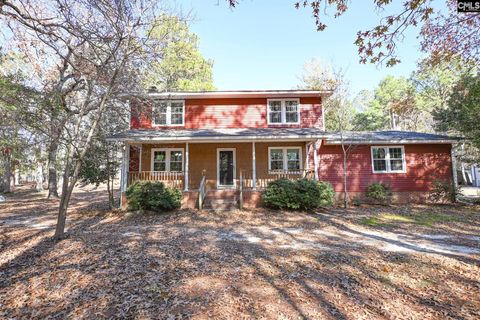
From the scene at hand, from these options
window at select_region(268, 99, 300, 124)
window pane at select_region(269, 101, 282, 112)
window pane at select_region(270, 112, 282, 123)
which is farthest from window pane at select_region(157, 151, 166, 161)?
window pane at select_region(269, 101, 282, 112)

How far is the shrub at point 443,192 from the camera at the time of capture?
1277 centimetres

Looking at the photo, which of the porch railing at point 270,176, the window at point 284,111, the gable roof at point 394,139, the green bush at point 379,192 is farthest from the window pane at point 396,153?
the window at point 284,111

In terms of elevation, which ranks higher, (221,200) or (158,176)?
(158,176)

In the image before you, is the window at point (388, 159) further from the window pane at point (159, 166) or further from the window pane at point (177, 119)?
the window pane at point (159, 166)

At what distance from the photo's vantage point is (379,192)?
12922 millimetres

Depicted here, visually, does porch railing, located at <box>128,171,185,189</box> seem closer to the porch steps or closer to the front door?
the porch steps

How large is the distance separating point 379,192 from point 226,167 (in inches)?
313

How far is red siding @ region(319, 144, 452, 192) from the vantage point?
13.4 meters

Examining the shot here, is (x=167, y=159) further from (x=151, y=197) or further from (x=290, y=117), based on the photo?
(x=290, y=117)

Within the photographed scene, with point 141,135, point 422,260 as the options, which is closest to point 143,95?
point 141,135

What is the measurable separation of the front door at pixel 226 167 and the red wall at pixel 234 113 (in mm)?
1556

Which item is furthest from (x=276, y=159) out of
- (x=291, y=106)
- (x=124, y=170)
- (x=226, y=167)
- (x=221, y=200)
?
(x=124, y=170)

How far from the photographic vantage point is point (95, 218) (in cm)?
1007

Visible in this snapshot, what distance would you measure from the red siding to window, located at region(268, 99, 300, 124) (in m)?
3.73
